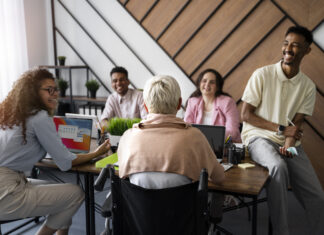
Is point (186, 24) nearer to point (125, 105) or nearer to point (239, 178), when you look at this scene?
point (125, 105)

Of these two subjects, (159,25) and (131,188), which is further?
(159,25)

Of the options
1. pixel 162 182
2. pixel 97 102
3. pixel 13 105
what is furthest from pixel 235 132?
pixel 97 102

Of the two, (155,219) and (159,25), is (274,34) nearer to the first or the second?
(159,25)

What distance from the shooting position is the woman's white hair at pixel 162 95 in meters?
1.39

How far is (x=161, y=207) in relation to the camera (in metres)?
1.25

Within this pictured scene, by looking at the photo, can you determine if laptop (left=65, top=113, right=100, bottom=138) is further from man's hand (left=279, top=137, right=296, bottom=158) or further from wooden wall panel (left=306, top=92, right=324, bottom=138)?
wooden wall panel (left=306, top=92, right=324, bottom=138)

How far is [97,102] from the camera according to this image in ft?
13.9

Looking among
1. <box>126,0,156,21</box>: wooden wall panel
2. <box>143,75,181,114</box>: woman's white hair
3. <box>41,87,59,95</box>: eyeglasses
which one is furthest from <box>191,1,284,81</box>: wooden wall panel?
<box>143,75,181,114</box>: woman's white hair

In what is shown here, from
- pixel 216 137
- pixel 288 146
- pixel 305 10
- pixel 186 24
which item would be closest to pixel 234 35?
pixel 186 24

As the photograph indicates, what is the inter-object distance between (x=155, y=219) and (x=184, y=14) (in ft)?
9.26

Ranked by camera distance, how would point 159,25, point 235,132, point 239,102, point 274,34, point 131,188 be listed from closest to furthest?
A: 1. point 131,188
2. point 235,132
3. point 274,34
4. point 239,102
5. point 159,25

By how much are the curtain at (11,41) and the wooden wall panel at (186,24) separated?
181cm

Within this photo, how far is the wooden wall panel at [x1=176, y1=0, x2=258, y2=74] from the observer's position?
330 centimetres

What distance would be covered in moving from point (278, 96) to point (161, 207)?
139cm
